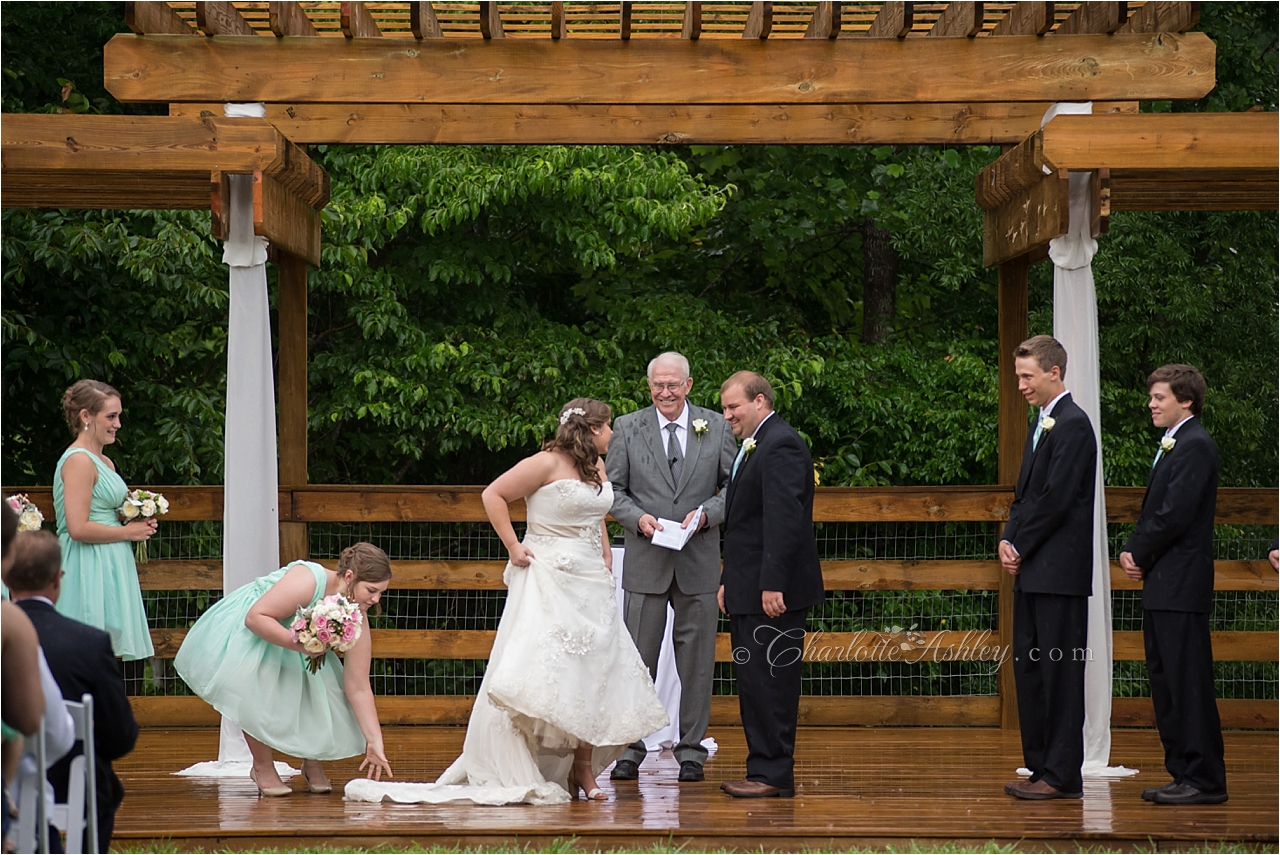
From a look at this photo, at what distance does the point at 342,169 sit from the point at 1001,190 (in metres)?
4.91

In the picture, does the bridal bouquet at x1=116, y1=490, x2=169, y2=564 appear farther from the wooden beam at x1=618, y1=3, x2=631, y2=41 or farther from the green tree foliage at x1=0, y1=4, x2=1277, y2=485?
the wooden beam at x1=618, y1=3, x2=631, y2=41

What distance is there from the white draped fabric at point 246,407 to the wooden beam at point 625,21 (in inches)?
73.9

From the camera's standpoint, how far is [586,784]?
534cm

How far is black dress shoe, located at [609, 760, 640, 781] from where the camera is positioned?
5.82 m

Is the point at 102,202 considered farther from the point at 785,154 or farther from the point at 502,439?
the point at 785,154

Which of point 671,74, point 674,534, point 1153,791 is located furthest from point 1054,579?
point 671,74

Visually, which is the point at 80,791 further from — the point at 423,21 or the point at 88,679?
the point at 423,21

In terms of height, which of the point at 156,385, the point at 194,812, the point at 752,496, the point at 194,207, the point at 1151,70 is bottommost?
the point at 194,812

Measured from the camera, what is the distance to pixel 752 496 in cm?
536

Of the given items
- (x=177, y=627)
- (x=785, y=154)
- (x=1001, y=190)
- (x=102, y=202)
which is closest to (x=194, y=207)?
(x=102, y=202)

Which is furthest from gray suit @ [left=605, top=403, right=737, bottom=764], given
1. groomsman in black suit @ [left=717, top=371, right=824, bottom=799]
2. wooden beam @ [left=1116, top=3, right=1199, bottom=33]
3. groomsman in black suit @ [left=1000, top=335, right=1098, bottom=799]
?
wooden beam @ [left=1116, top=3, right=1199, bottom=33]

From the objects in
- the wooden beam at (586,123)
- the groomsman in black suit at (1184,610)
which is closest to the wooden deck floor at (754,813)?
the groomsman in black suit at (1184,610)

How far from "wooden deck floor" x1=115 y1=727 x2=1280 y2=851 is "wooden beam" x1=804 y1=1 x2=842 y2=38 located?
11.3 ft

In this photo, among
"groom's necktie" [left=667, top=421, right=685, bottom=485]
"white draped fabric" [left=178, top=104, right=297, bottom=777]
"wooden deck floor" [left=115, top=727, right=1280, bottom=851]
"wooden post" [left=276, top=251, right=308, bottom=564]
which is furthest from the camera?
"wooden post" [left=276, top=251, right=308, bottom=564]
